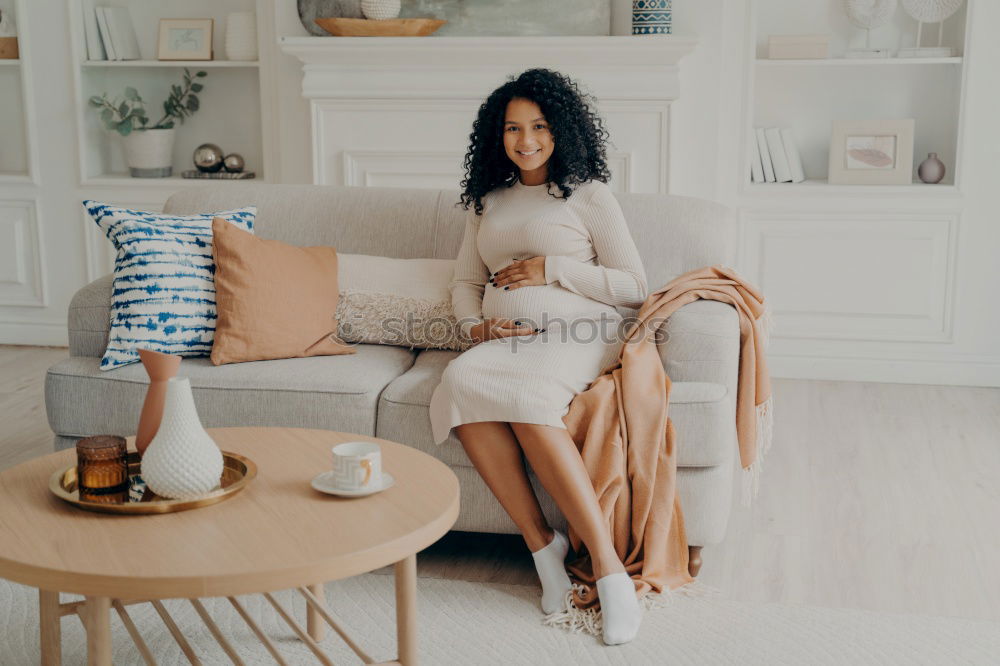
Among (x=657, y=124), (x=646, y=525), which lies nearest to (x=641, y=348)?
(x=646, y=525)

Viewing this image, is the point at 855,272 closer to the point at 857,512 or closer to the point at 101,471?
the point at 857,512

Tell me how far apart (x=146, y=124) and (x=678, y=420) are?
3.28m

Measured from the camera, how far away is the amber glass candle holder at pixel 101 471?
5.72 ft

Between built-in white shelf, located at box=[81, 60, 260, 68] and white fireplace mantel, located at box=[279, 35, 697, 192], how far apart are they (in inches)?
13.8

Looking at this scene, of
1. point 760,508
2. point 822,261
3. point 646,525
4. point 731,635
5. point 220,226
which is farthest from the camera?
point 822,261

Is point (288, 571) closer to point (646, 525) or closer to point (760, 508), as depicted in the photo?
point (646, 525)

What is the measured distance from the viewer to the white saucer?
5.77 feet

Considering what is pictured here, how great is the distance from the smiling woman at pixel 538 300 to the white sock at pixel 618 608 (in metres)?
0.03

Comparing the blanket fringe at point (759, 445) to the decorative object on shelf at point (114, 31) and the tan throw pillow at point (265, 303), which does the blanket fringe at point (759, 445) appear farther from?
the decorative object on shelf at point (114, 31)

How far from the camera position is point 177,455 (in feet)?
5.62

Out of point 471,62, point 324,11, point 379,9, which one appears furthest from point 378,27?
point 471,62

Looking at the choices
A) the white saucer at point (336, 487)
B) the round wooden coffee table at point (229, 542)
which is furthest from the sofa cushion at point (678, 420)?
the white saucer at point (336, 487)

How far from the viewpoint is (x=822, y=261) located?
14.0ft

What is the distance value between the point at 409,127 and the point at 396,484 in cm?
273
